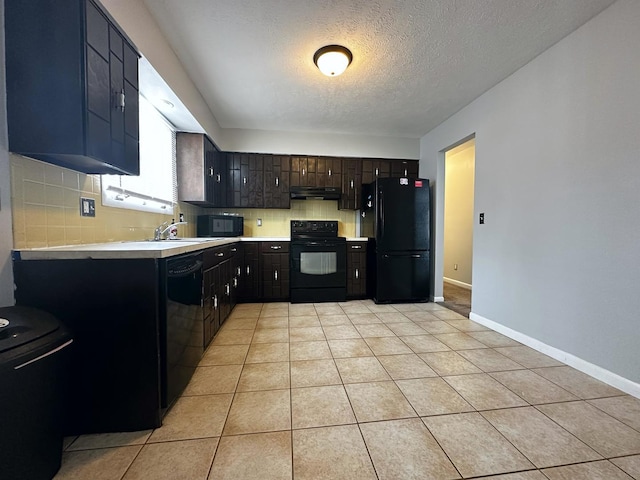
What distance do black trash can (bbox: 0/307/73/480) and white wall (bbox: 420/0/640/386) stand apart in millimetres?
3169

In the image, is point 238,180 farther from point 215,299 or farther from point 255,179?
point 215,299

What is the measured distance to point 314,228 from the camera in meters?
3.93

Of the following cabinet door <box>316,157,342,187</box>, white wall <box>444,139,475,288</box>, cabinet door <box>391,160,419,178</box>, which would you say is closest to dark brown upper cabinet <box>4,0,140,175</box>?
cabinet door <box>316,157,342,187</box>

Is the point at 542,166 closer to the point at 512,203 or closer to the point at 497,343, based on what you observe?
the point at 512,203

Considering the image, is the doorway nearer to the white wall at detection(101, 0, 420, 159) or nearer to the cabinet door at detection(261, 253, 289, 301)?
the white wall at detection(101, 0, 420, 159)

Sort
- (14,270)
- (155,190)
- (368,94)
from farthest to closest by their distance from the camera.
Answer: (368,94) < (155,190) < (14,270)

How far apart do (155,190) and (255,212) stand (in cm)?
173

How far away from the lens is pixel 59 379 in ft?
3.49

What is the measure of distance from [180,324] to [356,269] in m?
2.77

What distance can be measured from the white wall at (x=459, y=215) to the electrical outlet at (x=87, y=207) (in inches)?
202

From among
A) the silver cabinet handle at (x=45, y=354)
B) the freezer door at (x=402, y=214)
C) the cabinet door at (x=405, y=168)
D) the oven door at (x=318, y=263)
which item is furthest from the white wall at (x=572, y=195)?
the silver cabinet handle at (x=45, y=354)

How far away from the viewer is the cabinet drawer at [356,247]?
12.9 feet

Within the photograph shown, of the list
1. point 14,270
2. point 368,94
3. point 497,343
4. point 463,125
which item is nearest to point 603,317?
point 497,343

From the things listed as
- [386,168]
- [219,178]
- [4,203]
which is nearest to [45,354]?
[4,203]
